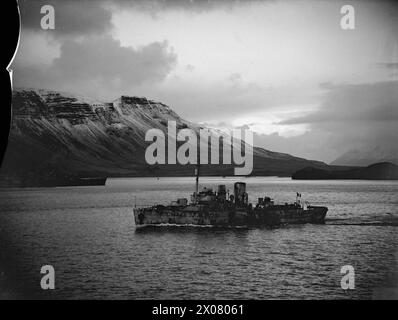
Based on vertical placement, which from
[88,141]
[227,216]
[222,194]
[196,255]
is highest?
[88,141]

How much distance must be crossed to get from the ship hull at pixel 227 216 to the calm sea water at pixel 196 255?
1.68 ft

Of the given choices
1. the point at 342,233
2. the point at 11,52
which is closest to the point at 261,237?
the point at 342,233

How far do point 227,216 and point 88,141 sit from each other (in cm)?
1061

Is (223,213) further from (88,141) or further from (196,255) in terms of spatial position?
(88,141)

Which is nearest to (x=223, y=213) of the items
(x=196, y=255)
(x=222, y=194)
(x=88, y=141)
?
(x=222, y=194)

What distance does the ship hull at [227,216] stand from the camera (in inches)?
687

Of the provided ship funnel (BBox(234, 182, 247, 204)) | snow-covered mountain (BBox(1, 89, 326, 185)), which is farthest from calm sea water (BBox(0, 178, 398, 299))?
snow-covered mountain (BBox(1, 89, 326, 185))

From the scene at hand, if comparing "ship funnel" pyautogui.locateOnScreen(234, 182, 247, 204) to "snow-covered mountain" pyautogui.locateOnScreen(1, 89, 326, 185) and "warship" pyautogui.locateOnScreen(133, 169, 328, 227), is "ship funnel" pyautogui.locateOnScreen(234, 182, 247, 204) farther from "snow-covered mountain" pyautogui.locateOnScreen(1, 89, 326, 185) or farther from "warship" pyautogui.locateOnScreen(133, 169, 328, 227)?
"snow-covered mountain" pyautogui.locateOnScreen(1, 89, 326, 185)

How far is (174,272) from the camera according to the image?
36.9ft

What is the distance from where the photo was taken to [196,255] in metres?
13.5

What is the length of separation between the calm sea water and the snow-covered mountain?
3.79 feet

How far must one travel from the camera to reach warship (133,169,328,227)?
17.4 metres

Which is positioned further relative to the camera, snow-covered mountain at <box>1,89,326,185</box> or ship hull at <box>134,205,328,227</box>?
ship hull at <box>134,205,328,227</box>

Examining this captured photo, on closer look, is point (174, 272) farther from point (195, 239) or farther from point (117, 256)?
point (195, 239)
